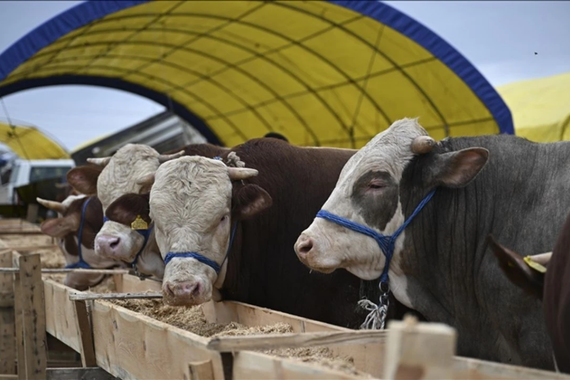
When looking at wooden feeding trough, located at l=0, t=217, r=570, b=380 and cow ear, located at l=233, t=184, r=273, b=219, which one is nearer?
wooden feeding trough, located at l=0, t=217, r=570, b=380

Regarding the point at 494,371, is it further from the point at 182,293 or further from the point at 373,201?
the point at 182,293

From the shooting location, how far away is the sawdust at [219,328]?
9.31 ft

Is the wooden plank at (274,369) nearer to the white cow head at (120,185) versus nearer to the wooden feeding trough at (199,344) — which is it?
the wooden feeding trough at (199,344)

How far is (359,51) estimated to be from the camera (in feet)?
41.2

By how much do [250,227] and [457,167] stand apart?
5.40 feet

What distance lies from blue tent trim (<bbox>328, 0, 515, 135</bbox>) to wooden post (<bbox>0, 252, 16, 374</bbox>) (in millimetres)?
6053

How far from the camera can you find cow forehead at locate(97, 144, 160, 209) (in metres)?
5.65

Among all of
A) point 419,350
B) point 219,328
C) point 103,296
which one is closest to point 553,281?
point 419,350

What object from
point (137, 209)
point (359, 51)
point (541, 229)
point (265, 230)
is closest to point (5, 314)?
point (137, 209)

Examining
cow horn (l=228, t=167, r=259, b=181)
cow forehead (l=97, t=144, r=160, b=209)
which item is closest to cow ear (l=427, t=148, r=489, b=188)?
cow horn (l=228, t=167, r=259, b=181)

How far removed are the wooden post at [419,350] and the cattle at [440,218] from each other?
201 cm

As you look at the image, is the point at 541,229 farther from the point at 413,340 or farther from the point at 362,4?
the point at 362,4

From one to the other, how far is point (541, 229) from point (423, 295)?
26.7 inches

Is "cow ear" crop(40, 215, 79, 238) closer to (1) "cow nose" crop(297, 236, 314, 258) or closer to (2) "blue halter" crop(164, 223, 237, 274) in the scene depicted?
(2) "blue halter" crop(164, 223, 237, 274)
